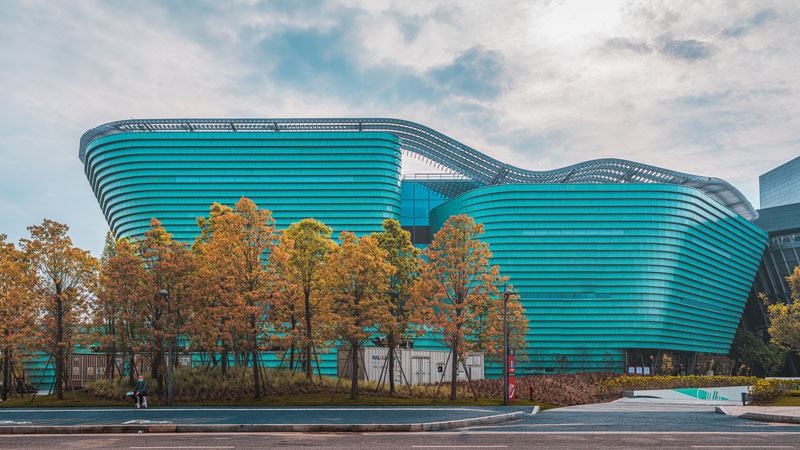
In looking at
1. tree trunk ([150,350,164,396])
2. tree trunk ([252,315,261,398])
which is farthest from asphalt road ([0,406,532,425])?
tree trunk ([150,350,164,396])

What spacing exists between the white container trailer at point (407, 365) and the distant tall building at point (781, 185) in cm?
13393

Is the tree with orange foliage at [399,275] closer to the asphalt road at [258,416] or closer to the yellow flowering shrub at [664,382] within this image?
the asphalt road at [258,416]

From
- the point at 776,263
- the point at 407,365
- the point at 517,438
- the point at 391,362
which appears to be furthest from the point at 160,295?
the point at 776,263

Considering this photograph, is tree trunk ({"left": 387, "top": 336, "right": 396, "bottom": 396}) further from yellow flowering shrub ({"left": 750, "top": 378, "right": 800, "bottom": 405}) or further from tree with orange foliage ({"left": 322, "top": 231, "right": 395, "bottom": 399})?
yellow flowering shrub ({"left": 750, "top": 378, "right": 800, "bottom": 405})

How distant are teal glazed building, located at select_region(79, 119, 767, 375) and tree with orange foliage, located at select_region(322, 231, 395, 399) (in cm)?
5620

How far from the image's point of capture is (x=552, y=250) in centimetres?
9694

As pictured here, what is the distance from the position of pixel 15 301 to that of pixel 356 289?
71.2ft

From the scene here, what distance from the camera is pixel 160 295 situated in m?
40.4

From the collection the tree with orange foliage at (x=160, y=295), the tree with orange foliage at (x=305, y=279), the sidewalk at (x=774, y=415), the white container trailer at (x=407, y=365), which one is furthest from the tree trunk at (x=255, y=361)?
the sidewalk at (x=774, y=415)

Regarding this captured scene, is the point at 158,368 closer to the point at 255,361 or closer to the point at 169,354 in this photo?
the point at 169,354

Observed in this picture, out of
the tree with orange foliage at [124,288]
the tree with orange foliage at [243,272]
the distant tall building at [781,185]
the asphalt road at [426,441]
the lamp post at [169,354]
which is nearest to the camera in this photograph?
the asphalt road at [426,441]

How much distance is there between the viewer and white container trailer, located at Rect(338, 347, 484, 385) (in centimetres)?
4900

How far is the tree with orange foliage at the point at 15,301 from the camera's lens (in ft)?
133

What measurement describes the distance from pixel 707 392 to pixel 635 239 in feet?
141
